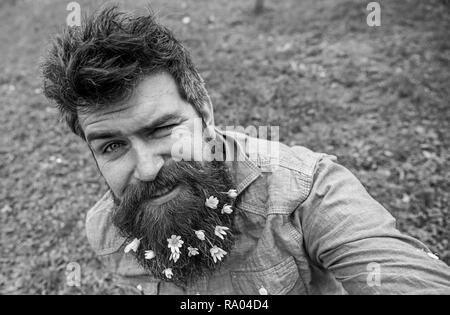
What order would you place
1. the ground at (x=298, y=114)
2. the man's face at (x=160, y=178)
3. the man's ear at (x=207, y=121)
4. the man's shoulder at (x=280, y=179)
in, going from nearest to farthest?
the man's face at (x=160, y=178) → the man's shoulder at (x=280, y=179) → the man's ear at (x=207, y=121) → the ground at (x=298, y=114)

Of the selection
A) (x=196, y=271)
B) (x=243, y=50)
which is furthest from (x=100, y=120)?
(x=243, y=50)

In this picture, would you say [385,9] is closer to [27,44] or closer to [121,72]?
[121,72]

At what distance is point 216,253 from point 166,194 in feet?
1.35

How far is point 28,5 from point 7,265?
9.83 metres

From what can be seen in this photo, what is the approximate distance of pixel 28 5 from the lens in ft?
36.0

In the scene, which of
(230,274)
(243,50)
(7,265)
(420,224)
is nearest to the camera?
(230,274)

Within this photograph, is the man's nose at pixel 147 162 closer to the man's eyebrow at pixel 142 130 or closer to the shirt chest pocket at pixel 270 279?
the man's eyebrow at pixel 142 130

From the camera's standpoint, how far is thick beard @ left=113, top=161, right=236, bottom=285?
1730mm

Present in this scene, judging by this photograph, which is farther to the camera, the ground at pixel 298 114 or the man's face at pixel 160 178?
the ground at pixel 298 114

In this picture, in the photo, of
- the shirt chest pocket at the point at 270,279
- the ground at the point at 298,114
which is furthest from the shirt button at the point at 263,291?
the ground at the point at 298,114

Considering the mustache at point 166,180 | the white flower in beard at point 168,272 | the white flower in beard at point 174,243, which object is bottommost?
the white flower in beard at point 168,272

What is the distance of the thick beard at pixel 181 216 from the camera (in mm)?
1730

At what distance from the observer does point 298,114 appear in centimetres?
468
